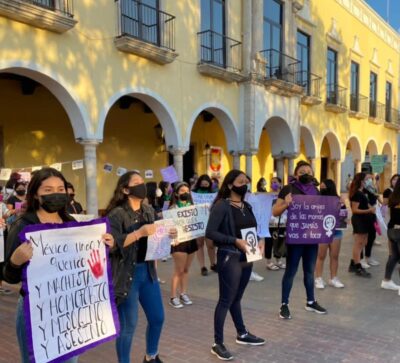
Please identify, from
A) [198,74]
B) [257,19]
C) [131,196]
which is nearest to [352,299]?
[131,196]

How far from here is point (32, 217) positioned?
8.05 feet

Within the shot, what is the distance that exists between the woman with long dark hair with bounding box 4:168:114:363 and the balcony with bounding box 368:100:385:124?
2428 cm

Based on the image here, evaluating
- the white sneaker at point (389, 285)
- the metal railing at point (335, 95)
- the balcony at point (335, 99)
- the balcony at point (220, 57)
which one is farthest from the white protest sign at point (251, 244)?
the metal railing at point (335, 95)

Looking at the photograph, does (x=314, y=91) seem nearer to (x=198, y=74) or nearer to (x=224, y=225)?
(x=198, y=74)

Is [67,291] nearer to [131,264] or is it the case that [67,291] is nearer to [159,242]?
[131,264]

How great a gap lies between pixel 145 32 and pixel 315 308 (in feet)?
27.9

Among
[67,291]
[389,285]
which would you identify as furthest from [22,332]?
[389,285]

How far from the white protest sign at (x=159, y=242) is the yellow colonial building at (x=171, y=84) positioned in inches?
224

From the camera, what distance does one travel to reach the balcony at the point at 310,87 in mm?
17848

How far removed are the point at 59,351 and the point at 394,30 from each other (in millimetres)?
31149

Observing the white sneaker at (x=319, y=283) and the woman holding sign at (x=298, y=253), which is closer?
the woman holding sign at (x=298, y=253)

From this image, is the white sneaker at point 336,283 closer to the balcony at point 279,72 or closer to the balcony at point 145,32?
the balcony at point 145,32

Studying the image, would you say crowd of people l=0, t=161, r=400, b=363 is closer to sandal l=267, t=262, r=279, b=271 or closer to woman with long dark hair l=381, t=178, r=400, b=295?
woman with long dark hair l=381, t=178, r=400, b=295

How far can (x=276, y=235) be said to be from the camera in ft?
25.0
